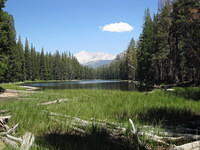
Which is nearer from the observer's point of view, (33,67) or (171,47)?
(171,47)

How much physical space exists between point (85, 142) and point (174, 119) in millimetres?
5262

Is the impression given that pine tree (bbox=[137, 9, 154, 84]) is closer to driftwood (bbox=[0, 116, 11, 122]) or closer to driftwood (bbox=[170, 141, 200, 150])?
driftwood (bbox=[0, 116, 11, 122])

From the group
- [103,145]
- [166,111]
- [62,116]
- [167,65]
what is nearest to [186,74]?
[167,65]

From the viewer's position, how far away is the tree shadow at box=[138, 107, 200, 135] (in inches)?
364

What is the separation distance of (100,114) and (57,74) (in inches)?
4906

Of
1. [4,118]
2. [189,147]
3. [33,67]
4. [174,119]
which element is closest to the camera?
[189,147]

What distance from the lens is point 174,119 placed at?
10797 millimetres

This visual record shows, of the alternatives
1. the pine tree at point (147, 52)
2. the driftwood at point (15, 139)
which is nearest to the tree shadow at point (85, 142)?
the driftwood at point (15, 139)

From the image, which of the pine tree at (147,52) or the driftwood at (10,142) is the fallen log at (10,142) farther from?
the pine tree at (147,52)

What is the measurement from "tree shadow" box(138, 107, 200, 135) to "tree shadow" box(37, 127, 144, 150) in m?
2.26

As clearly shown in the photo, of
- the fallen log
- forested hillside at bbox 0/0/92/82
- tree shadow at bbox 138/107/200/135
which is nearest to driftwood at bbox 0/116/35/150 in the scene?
the fallen log

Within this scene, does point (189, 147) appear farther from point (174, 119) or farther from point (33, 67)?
point (33, 67)

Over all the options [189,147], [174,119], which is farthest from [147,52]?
[189,147]

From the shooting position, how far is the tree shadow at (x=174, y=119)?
9.25 metres
